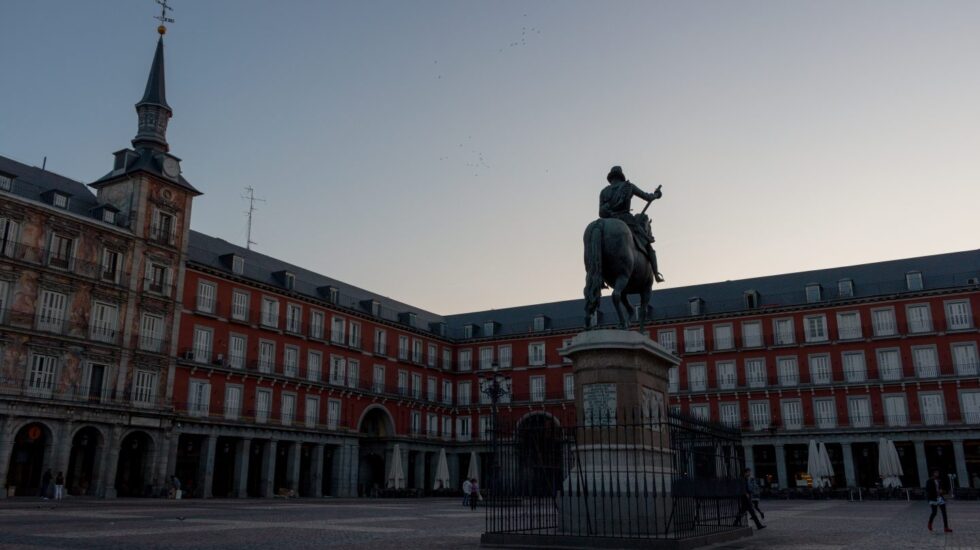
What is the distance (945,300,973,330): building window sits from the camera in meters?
47.2

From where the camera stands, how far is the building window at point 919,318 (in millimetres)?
48125

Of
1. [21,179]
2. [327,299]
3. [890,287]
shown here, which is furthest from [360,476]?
[890,287]

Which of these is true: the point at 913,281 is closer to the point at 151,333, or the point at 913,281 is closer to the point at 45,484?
the point at 151,333

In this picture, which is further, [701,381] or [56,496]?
[701,381]

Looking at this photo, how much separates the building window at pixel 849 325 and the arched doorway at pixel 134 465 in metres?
42.6

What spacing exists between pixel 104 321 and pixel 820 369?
4338 cm

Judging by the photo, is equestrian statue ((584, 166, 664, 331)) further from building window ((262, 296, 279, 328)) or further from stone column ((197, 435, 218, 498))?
building window ((262, 296, 279, 328))

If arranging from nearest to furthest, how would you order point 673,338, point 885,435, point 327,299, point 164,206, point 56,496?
point 56,496 → point 164,206 → point 885,435 → point 327,299 → point 673,338

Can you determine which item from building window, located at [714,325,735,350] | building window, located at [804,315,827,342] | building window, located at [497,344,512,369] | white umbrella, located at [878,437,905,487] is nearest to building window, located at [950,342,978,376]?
building window, located at [804,315,827,342]

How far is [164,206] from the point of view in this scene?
41.1m

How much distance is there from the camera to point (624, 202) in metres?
13.9

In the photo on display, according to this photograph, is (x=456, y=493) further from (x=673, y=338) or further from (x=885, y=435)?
(x=885, y=435)

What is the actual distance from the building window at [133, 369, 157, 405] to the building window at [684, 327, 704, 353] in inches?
1400

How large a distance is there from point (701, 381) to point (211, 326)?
3331 cm
